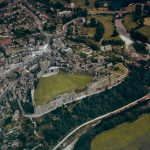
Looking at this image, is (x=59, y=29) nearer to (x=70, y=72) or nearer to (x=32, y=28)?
(x=32, y=28)

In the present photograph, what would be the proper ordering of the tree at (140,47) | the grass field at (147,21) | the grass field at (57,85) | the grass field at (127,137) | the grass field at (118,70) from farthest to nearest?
the grass field at (147,21), the tree at (140,47), the grass field at (118,70), the grass field at (57,85), the grass field at (127,137)

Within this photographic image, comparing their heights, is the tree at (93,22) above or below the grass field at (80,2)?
above

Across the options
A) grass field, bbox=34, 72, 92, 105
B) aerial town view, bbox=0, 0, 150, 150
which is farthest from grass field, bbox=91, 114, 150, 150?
grass field, bbox=34, 72, 92, 105

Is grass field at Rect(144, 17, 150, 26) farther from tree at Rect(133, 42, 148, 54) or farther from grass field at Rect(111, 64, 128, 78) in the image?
grass field at Rect(111, 64, 128, 78)

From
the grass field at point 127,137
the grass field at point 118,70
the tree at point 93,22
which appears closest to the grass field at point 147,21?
the tree at point 93,22

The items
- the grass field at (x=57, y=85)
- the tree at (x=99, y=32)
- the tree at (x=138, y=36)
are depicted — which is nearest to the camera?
the grass field at (x=57, y=85)

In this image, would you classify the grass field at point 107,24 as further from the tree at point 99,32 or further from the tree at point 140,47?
the tree at point 140,47

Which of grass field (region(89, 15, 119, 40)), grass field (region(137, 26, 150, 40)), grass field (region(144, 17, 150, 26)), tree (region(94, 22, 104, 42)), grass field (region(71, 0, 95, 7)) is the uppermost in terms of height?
grass field (region(144, 17, 150, 26))

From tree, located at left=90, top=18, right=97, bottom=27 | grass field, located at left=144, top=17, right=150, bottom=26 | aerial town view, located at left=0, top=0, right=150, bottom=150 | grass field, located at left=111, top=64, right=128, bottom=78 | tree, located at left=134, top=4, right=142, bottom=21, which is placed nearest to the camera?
aerial town view, located at left=0, top=0, right=150, bottom=150
